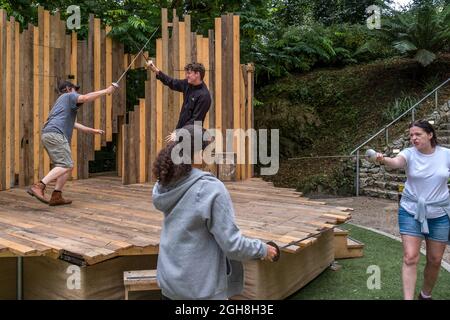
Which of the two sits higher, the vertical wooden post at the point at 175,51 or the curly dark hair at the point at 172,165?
the vertical wooden post at the point at 175,51

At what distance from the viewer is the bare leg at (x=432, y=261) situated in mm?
3596

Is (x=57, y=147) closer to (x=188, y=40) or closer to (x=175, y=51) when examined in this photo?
(x=175, y=51)

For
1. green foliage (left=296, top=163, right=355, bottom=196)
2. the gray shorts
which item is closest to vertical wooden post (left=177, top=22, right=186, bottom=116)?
the gray shorts

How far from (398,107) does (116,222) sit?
351 inches

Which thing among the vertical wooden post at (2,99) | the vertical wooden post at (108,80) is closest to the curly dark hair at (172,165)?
the vertical wooden post at (2,99)

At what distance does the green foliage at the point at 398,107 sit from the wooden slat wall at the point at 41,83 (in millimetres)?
6589

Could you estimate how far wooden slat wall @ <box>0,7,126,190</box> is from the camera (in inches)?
268

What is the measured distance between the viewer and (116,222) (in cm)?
450

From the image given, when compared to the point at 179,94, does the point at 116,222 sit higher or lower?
lower

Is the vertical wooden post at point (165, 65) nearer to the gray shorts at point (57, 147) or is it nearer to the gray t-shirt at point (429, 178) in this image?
the gray shorts at point (57, 147)

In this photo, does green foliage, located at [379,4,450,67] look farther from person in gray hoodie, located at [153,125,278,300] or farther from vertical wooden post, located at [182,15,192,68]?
person in gray hoodie, located at [153,125,278,300]

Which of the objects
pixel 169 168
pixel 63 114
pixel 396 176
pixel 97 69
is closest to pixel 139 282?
pixel 169 168

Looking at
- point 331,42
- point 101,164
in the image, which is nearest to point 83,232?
point 101,164
